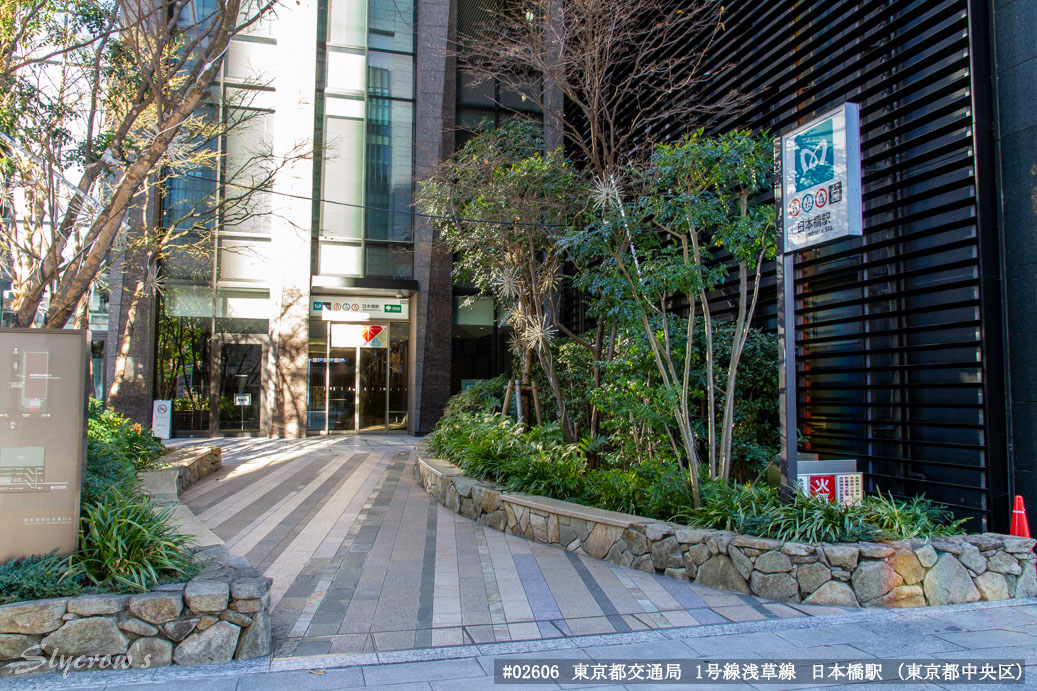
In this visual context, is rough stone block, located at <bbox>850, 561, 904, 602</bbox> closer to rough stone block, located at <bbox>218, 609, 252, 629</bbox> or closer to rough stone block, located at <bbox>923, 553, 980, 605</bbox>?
rough stone block, located at <bbox>923, 553, 980, 605</bbox>

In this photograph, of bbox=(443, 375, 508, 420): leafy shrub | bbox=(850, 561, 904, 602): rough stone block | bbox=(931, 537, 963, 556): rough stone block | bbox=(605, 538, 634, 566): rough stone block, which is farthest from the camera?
bbox=(443, 375, 508, 420): leafy shrub

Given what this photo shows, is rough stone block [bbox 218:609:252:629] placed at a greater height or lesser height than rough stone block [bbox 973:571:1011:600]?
greater

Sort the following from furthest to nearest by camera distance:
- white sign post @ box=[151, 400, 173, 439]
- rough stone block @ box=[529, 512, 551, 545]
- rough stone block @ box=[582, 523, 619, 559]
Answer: white sign post @ box=[151, 400, 173, 439] < rough stone block @ box=[529, 512, 551, 545] < rough stone block @ box=[582, 523, 619, 559]

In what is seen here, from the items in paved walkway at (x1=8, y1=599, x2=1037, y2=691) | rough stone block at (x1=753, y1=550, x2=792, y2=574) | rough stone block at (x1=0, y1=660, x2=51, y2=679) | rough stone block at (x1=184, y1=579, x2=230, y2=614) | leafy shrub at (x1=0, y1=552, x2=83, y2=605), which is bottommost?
paved walkway at (x1=8, y1=599, x2=1037, y2=691)

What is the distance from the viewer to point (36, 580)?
424 cm

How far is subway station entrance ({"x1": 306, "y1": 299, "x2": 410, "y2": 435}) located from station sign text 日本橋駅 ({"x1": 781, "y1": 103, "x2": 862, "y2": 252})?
14646mm

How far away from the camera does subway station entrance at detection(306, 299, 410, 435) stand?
19.3 meters

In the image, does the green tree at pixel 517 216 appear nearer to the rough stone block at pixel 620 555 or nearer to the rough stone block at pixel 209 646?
the rough stone block at pixel 620 555

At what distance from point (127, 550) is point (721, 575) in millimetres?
4481

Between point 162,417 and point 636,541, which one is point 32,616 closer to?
point 636,541

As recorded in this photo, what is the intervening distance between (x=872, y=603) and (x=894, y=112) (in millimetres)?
5175

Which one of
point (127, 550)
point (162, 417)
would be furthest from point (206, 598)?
point (162, 417)

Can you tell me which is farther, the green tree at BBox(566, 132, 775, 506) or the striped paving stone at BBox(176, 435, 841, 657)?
the green tree at BBox(566, 132, 775, 506)

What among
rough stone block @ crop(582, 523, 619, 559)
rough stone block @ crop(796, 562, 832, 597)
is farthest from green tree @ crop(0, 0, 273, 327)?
rough stone block @ crop(796, 562, 832, 597)
